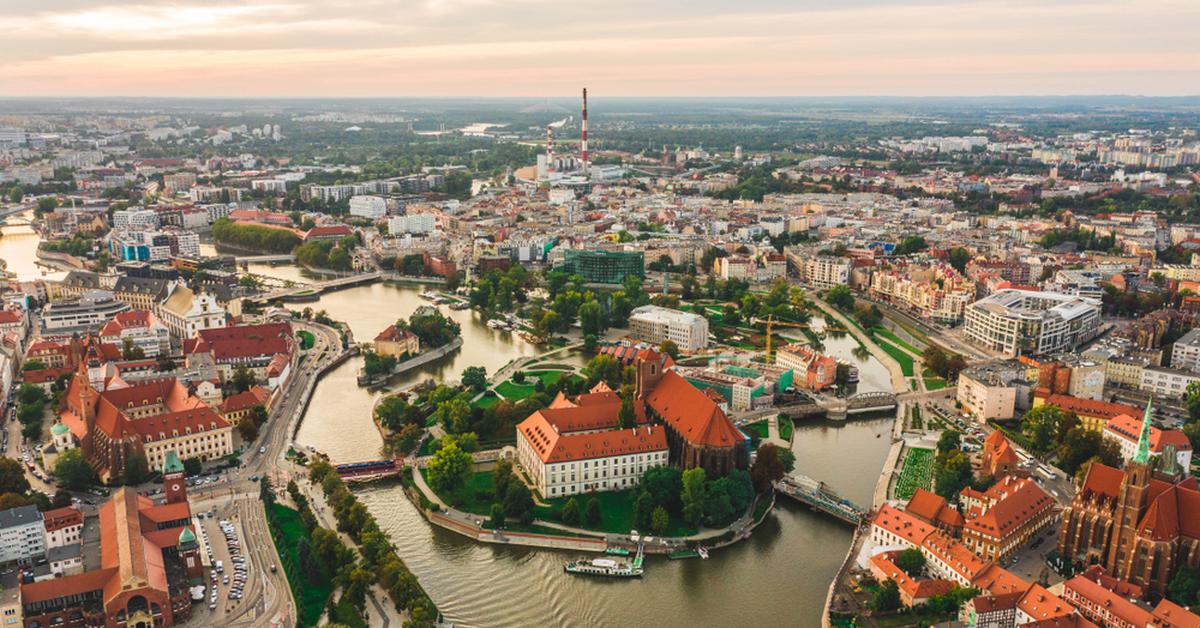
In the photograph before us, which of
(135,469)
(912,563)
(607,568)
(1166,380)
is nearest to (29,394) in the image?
(135,469)

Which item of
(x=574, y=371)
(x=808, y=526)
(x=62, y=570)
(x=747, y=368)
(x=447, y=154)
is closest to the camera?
(x=62, y=570)

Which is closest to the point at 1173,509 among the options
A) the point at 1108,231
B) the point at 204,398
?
the point at 204,398

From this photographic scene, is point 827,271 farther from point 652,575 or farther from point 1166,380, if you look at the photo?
point 652,575

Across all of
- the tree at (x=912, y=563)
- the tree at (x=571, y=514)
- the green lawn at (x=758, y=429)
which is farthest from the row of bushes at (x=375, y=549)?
the green lawn at (x=758, y=429)

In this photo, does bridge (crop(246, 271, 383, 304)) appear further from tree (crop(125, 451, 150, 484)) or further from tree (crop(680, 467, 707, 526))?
tree (crop(680, 467, 707, 526))

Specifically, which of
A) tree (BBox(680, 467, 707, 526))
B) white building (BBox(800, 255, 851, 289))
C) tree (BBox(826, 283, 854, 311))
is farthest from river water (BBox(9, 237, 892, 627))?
white building (BBox(800, 255, 851, 289))

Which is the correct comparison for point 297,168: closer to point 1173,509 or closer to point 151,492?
point 151,492
